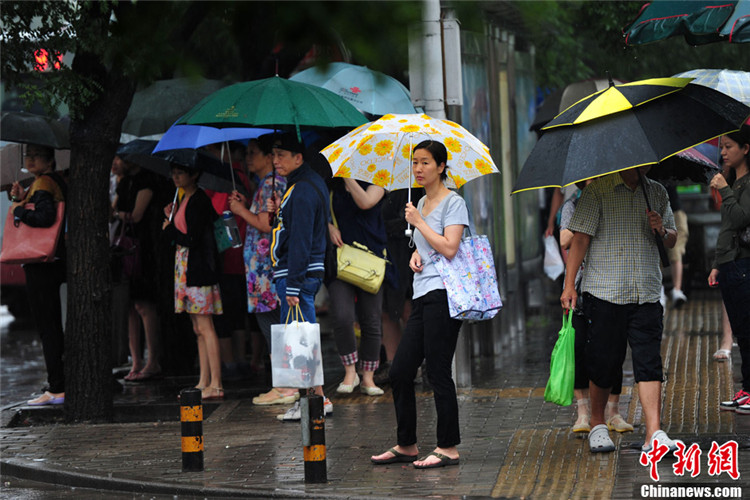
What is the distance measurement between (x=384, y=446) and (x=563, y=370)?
140cm

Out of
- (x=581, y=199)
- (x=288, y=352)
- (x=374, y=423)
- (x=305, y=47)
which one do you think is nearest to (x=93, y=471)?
(x=288, y=352)

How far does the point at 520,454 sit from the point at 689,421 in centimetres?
141

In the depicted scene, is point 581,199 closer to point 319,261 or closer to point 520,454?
point 520,454

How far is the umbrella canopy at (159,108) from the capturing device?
11.2m

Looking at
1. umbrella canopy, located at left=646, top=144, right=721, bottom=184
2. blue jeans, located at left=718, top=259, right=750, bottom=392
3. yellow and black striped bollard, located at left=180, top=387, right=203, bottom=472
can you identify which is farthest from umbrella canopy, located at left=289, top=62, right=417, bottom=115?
yellow and black striped bollard, located at left=180, top=387, right=203, bottom=472

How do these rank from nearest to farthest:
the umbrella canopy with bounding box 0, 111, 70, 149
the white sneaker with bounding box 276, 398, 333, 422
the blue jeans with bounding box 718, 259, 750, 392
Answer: the blue jeans with bounding box 718, 259, 750, 392
the white sneaker with bounding box 276, 398, 333, 422
the umbrella canopy with bounding box 0, 111, 70, 149

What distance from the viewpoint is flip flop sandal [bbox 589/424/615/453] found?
7176 millimetres

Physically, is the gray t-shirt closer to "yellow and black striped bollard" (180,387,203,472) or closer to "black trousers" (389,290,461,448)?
"black trousers" (389,290,461,448)

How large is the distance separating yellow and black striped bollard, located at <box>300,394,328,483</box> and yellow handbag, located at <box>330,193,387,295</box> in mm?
2797

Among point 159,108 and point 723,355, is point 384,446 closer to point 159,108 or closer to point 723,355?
point 723,355

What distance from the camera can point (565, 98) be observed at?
11.7 m

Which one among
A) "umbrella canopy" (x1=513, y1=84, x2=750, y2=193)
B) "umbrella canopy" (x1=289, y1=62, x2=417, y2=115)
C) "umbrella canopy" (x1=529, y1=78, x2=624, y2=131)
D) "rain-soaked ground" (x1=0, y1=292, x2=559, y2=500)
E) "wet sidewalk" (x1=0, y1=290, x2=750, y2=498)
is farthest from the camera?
"umbrella canopy" (x1=529, y1=78, x2=624, y2=131)

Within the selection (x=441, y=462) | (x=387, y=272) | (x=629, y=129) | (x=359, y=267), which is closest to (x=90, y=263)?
(x=359, y=267)

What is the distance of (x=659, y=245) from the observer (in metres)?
7.04
